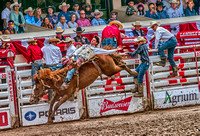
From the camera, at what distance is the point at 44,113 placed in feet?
34.2

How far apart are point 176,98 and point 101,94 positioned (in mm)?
2239

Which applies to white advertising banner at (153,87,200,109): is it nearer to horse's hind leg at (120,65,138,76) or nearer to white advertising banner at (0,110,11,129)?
horse's hind leg at (120,65,138,76)

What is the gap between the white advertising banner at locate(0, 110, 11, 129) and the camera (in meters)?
10.1

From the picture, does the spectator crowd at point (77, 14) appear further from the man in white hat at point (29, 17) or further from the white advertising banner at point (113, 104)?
the white advertising banner at point (113, 104)

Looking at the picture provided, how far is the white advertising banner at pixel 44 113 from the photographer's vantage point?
1035cm

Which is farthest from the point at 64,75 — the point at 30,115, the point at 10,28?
the point at 10,28

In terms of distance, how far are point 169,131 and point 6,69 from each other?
16.1 ft

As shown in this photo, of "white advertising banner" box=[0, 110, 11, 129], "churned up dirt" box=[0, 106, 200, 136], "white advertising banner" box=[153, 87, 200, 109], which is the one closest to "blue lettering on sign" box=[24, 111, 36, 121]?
"churned up dirt" box=[0, 106, 200, 136]

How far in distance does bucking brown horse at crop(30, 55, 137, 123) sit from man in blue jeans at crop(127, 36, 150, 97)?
0.83 meters

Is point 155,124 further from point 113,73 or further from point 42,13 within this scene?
point 42,13

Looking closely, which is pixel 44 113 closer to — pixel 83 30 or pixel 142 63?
pixel 83 30

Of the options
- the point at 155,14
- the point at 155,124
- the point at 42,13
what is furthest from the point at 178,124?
the point at 42,13

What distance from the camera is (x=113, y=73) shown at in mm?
10094

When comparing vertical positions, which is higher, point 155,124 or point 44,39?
point 44,39
